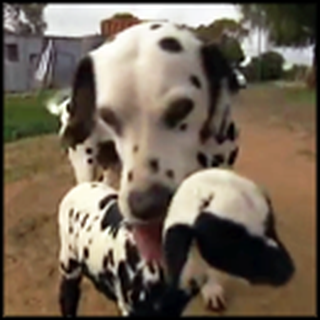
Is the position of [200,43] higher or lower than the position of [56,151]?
higher

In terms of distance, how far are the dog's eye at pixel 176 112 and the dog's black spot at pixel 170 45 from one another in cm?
11

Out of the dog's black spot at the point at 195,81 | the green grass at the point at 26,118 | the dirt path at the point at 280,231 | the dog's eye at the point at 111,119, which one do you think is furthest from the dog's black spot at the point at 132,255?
the green grass at the point at 26,118

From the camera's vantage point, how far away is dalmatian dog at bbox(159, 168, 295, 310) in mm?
1068

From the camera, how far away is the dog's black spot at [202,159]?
1.51m

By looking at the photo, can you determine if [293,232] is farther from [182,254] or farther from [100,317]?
[182,254]

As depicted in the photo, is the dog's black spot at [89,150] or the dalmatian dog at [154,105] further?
the dog's black spot at [89,150]

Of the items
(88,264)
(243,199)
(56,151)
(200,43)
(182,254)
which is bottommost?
(56,151)

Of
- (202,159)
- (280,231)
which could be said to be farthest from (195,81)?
(280,231)

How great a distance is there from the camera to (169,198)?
4.30ft

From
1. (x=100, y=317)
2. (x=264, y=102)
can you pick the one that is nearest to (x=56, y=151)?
(x=264, y=102)

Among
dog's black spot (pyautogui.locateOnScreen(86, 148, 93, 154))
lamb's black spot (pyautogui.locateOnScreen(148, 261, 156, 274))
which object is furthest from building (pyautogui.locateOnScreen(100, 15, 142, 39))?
lamb's black spot (pyautogui.locateOnScreen(148, 261, 156, 274))

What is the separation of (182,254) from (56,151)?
16.0 ft

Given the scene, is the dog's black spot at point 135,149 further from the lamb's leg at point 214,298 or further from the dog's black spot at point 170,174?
the lamb's leg at point 214,298

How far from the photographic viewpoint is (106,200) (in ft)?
5.85
